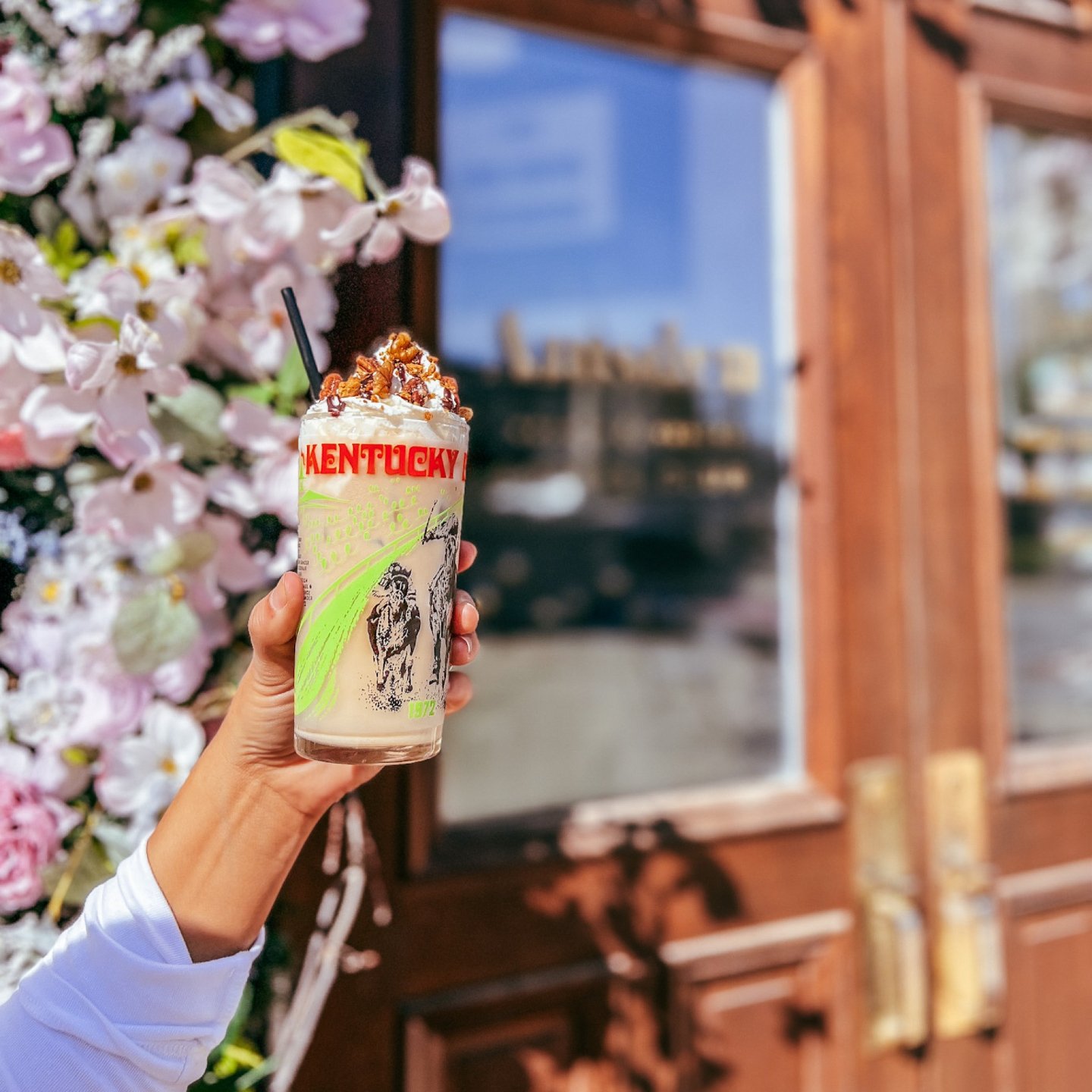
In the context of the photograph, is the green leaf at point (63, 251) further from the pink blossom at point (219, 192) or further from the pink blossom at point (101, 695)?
the pink blossom at point (101, 695)

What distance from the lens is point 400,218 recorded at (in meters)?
1.16

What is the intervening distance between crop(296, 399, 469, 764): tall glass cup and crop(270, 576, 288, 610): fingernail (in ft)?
0.07

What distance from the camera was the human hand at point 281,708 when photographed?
2.92 feet

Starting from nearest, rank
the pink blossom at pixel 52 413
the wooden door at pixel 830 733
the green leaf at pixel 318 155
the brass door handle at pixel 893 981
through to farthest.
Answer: the pink blossom at pixel 52 413, the green leaf at pixel 318 155, the wooden door at pixel 830 733, the brass door handle at pixel 893 981

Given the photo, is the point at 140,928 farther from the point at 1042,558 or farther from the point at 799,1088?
the point at 1042,558

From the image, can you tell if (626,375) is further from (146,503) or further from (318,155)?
(146,503)

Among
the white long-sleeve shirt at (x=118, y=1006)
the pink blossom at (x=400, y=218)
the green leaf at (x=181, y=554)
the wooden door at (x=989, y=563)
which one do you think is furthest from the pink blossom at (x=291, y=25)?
the wooden door at (x=989, y=563)

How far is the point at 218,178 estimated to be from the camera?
1.17 meters

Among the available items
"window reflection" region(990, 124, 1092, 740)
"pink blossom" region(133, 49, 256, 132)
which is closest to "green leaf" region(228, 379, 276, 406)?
"pink blossom" region(133, 49, 256, 132)

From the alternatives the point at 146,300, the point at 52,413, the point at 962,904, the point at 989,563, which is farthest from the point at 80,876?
the point at 989,563

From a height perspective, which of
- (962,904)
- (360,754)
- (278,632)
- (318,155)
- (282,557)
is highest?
(318,155)

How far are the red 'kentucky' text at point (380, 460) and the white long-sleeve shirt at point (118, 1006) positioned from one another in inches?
16.6

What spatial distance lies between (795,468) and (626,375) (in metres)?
0.38

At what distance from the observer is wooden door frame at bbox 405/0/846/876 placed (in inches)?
64.7
